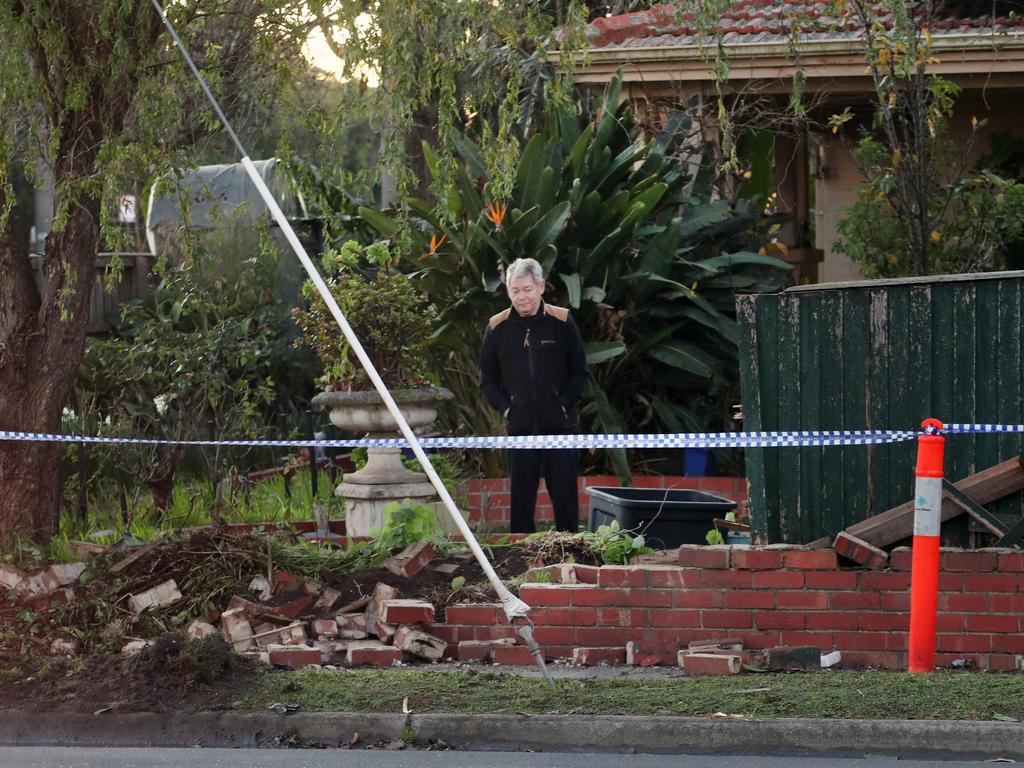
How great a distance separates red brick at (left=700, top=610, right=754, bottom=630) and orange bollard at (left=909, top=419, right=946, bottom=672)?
817mm

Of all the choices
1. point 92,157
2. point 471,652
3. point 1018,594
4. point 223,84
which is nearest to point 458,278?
point 223,84

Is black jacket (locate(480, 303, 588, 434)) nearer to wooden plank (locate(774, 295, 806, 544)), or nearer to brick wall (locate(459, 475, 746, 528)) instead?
brick wall (locate(459, 475, 746, 528))

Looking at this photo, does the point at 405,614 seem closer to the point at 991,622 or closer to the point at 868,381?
the point at 868,381

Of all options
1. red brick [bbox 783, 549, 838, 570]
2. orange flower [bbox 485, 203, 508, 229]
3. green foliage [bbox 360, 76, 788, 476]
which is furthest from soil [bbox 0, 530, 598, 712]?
orange flower [bbox 485, 203, 508, 229]

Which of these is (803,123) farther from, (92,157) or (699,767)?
(699,767)

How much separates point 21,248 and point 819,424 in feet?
15.2

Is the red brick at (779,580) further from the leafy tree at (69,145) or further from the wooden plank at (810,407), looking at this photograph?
the leafy tree at (69,145)

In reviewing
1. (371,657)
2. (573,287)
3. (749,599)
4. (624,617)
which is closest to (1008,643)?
(749,599)

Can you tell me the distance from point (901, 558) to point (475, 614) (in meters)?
2.07

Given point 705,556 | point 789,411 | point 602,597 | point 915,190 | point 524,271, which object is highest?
point 915,190

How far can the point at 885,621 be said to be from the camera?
699cm

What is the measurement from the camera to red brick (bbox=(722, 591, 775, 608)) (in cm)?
710

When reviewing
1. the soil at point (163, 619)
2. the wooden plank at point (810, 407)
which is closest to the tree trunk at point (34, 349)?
the soil at point (163, 619)

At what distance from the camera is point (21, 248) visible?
870 centimetres
